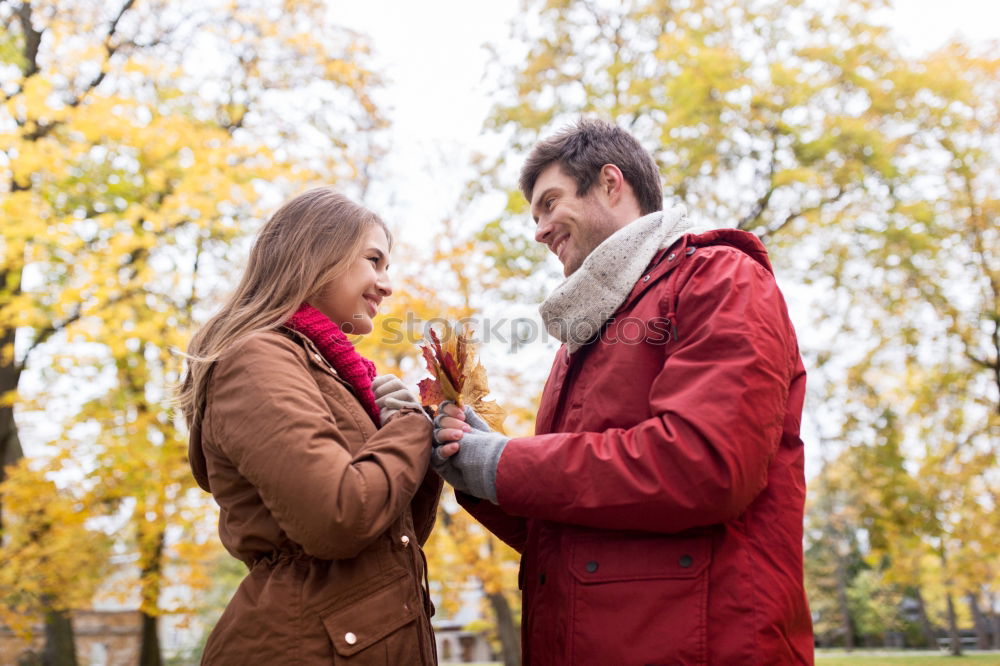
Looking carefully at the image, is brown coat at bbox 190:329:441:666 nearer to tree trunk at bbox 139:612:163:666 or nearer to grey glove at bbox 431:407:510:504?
grey glove at bbox 431:407:510:504

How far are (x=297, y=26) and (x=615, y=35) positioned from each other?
4072mm

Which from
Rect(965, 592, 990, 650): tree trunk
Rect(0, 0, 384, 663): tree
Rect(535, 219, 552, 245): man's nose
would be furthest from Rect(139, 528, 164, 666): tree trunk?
Rect(965, 592, 990, 650): tree trunk

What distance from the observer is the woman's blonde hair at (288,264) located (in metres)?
2.27

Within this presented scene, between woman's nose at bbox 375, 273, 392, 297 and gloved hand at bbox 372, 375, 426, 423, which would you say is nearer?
gloved hand at bbox 372, 375, 426, 423

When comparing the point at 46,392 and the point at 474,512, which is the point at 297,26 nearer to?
the point at 46,392

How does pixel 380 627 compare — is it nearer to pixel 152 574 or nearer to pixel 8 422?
pixel 152 574

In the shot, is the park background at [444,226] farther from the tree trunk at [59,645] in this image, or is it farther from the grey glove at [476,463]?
the grey glove at [476,463]

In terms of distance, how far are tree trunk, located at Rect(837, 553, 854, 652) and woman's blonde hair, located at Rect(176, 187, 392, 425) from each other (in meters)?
32.8

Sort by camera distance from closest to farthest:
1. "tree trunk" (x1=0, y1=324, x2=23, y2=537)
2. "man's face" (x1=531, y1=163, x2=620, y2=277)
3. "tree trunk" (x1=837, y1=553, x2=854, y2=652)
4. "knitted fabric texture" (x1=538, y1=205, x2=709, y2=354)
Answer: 1. "knitted fabric texture" (x1=538, y1=205, x2=709, y2=354)
2. "man's face" (x1=531, y1=163, x2=620, y2=277)
3. "tree trunk" (x1=0, y1=324, x2=23, y2=537)
4. "tree trunk" (x1=837, y1=553, x2=854, y2=652)

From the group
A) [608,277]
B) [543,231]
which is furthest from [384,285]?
[608,277]

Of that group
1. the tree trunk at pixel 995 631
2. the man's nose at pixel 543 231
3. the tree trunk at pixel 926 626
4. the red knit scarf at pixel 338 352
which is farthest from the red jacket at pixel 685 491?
the tree trunk at pixel 995 631

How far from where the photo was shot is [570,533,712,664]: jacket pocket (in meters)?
1.87

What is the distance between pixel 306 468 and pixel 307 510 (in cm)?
10

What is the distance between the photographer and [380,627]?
6.59 ft
